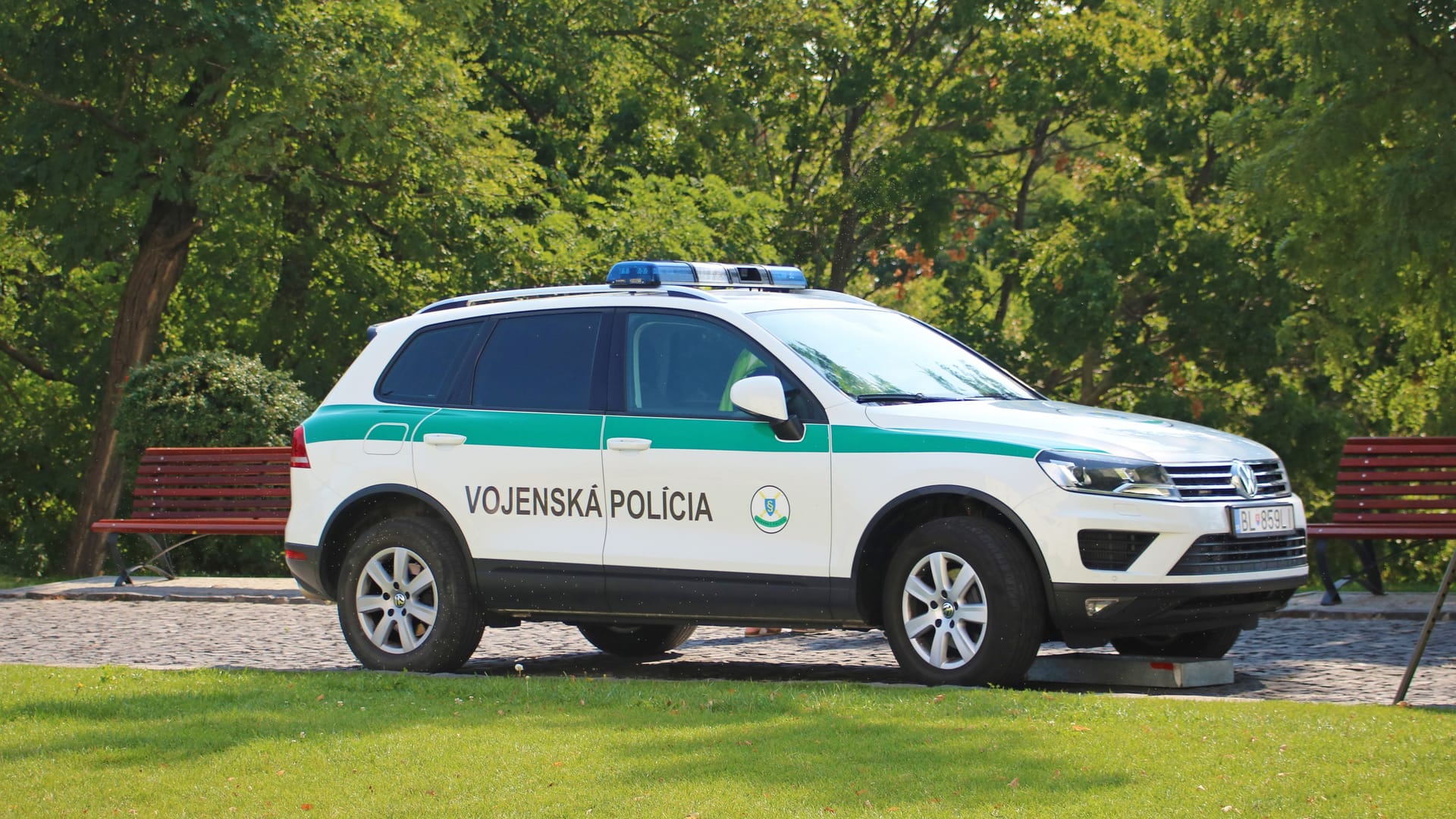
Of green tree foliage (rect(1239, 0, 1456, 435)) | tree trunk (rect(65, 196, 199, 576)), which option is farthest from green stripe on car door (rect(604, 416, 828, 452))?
tree trunk (rect(65, 196, 199, 576))

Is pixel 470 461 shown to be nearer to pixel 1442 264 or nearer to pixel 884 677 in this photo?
pixel 884 677

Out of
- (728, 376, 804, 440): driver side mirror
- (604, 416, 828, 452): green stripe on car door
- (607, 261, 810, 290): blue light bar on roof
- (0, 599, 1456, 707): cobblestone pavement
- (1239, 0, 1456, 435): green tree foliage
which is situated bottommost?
(0, 599, 1456, 707): cobblestone pavement

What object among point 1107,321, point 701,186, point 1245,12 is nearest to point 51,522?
point 701,186

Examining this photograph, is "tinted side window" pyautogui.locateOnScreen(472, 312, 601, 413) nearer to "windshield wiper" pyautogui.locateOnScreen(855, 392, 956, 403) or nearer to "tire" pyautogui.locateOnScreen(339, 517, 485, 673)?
"tire" pyautogui.locateOnScreen(339, 517, 485, 673)

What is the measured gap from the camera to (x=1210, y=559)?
25.2 feet

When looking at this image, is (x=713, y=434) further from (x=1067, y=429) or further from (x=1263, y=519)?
(x=1263, y=519)

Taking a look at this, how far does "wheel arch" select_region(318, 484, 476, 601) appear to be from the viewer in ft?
31.0

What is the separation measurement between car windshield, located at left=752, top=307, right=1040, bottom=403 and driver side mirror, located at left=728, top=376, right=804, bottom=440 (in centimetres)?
33

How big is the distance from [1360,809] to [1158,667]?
327cm

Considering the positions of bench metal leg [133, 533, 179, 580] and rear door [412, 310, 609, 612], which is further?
bench metal leg [133, 533, 179, 580]

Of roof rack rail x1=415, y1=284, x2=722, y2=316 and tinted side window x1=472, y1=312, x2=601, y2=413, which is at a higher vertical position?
roof rack rail x1=415, y1=284, x2=722, y2=316

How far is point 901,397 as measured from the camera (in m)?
8.48

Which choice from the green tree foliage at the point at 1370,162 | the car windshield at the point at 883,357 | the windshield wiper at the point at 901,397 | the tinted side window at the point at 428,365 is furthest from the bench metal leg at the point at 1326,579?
the tinted side window at the point at 428,365

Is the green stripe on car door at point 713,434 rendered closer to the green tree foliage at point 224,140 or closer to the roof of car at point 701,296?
the roof of car at point 701,296
